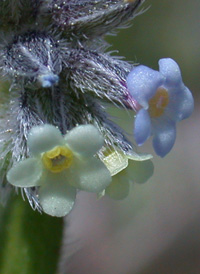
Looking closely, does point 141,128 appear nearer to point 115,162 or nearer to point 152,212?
point 115,162

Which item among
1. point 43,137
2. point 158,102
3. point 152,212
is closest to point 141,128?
point 158,102

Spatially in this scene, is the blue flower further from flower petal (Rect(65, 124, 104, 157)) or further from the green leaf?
the green leaf

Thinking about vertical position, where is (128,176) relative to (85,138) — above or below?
below

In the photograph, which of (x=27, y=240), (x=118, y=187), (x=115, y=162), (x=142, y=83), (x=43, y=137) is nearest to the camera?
(x=43, y=137)

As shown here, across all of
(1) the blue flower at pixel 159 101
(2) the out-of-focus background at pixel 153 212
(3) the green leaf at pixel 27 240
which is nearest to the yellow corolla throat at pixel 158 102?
(1) the blue flower at pixel 159 101

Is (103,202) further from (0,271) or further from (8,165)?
(8,165)

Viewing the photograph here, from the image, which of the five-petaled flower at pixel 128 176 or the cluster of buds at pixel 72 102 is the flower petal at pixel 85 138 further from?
the five-petaled flower at pixel 128 176
